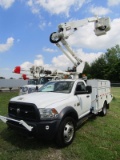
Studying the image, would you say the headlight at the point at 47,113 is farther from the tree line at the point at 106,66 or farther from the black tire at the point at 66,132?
the tree line at the point at 106,66

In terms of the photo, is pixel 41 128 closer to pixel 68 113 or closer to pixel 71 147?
pixel 68 113

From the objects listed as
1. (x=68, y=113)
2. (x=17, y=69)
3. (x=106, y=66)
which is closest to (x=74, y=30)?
(x=17, y=69)

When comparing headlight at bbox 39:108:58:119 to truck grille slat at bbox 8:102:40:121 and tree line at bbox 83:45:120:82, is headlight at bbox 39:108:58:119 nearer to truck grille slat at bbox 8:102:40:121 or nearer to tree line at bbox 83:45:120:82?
truck grille slat at bbox 8:102:40:121

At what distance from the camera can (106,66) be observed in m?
75.3

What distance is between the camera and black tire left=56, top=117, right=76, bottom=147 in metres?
5.14

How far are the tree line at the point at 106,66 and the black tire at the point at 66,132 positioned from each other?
65010mm

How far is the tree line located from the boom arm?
58.0 m

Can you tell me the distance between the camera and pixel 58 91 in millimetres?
6574

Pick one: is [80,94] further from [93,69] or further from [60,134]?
[93,69]

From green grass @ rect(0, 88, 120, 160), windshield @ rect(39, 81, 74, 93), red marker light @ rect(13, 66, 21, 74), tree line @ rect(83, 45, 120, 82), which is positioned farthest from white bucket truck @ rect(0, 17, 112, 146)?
tree line @ rect(83, 45, 120, 82)

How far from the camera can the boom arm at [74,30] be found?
1159cm

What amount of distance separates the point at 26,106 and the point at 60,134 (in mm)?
1164

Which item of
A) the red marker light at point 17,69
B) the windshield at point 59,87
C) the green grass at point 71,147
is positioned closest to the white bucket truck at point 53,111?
the windshield at point 59,87

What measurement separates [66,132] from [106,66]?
72412mm
